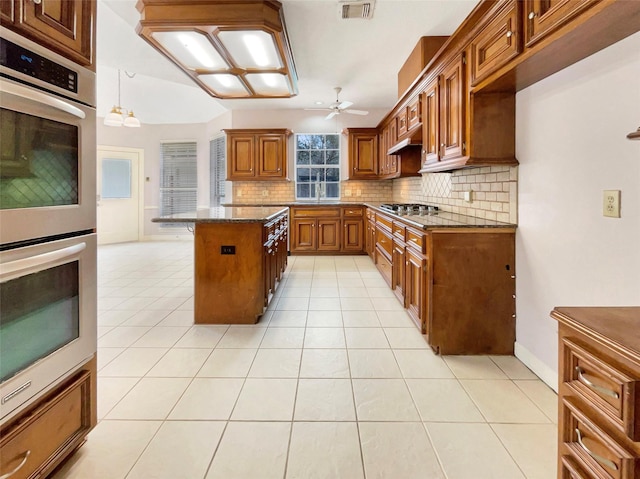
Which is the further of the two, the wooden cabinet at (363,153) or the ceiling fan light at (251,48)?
the wooden cabinet at (363,153)

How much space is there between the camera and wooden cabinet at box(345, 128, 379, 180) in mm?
6516

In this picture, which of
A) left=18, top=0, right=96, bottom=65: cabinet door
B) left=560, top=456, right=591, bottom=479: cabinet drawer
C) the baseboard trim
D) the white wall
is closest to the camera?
left=560, top=456, right=591, bottom=479: cabinet drawer

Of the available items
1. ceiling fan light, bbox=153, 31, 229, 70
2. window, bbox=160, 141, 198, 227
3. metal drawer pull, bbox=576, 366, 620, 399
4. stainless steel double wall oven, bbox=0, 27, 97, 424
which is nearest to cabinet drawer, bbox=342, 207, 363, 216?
ceiling fan light, bbox=153, 31, 229, 70

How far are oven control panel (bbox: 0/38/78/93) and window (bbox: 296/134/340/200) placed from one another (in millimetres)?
5897

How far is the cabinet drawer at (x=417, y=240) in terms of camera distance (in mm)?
2570

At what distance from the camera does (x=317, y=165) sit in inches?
282

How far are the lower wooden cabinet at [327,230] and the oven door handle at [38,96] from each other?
5002 mm

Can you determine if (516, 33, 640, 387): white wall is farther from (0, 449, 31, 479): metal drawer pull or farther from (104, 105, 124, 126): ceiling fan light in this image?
(104, 105, 124, 126): ceiling fan light

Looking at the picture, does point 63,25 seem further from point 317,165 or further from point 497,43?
point 317,165

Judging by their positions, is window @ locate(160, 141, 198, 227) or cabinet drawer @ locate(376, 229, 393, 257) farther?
window @ locate(160, 141, 198, 227)

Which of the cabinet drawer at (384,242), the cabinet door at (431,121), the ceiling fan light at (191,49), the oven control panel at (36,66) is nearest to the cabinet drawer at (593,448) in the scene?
the oven control panel at (36,66)

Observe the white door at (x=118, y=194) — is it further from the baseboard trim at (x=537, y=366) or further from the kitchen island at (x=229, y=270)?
the baseboard trim at (x=537, y=366)

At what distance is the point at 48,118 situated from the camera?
118 cm

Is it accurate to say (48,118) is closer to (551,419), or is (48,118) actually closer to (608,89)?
(608,89)
